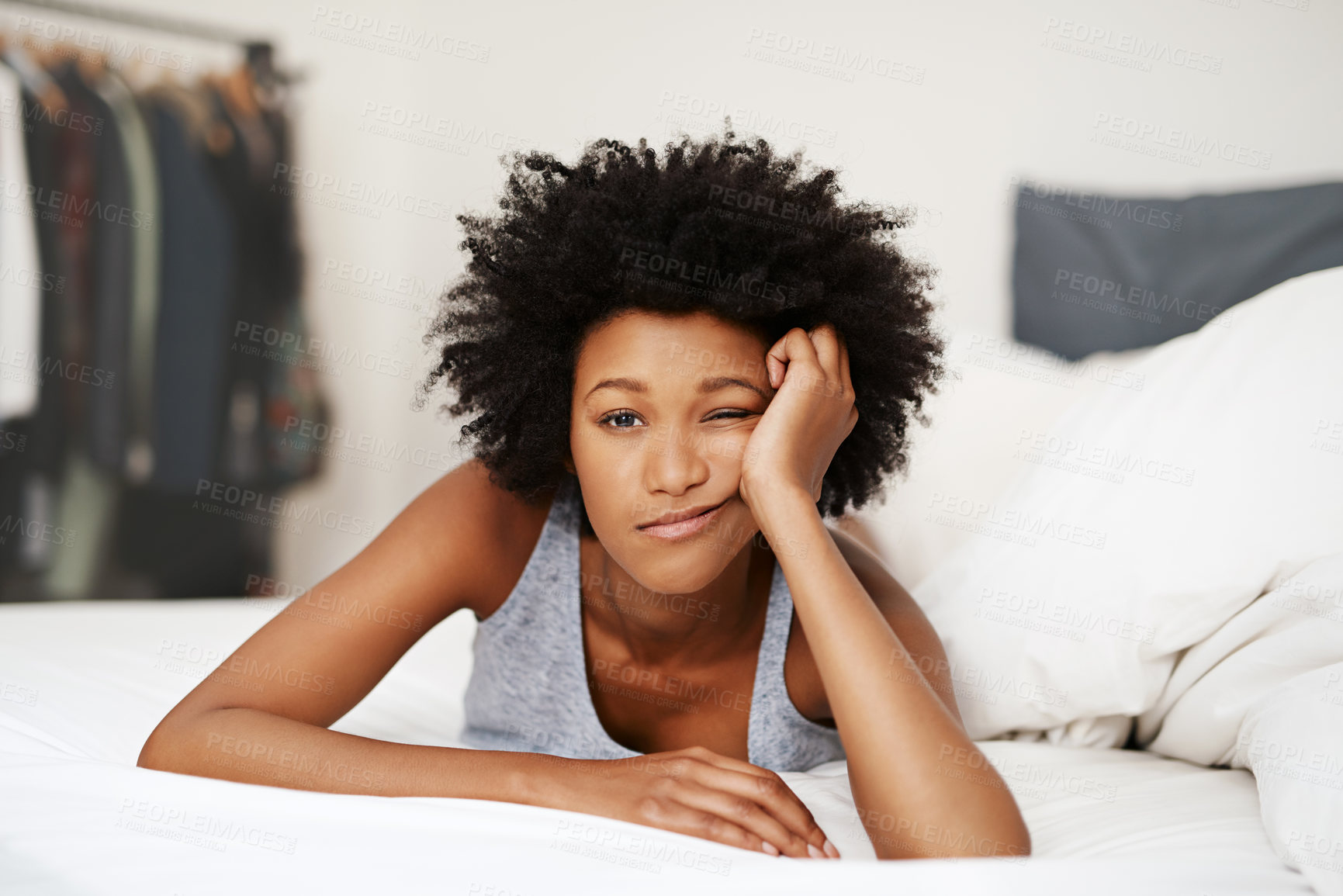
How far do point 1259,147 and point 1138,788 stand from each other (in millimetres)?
1851

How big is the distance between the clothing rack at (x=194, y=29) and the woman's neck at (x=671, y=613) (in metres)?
2.36

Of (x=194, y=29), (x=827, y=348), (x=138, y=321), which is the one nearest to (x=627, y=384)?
(x=827, y=348)

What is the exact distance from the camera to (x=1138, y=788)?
4.25 ft

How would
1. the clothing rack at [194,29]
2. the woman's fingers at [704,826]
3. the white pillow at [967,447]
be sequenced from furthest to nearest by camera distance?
1. the clothing rack at [194,29]
2. the white pillow at [967,447]
3. the woman's fingers at [704,826]

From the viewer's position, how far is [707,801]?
1.01 metres

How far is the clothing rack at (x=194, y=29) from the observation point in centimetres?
290

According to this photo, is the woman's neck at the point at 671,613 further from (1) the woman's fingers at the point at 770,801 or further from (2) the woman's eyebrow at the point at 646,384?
(1) the woman's fingers at the point at 770,801

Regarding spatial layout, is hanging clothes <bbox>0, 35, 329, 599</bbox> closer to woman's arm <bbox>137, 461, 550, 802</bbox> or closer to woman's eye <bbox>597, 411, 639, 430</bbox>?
woman's arm <bbox>137, 461, 550, 802</bbox>

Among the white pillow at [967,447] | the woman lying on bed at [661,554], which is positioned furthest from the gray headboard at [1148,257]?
the woman lying on bed at [661,554]

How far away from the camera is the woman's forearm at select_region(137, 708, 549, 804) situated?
3.48ft

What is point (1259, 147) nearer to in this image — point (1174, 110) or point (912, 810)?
point (1174, 110)

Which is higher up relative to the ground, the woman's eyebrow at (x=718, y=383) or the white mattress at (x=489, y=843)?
the woman's eyebrow at (x=718, y=383)

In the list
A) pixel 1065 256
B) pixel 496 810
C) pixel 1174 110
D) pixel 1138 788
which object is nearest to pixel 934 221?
pixel 1065 256

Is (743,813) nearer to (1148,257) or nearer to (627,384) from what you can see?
(627,384)
